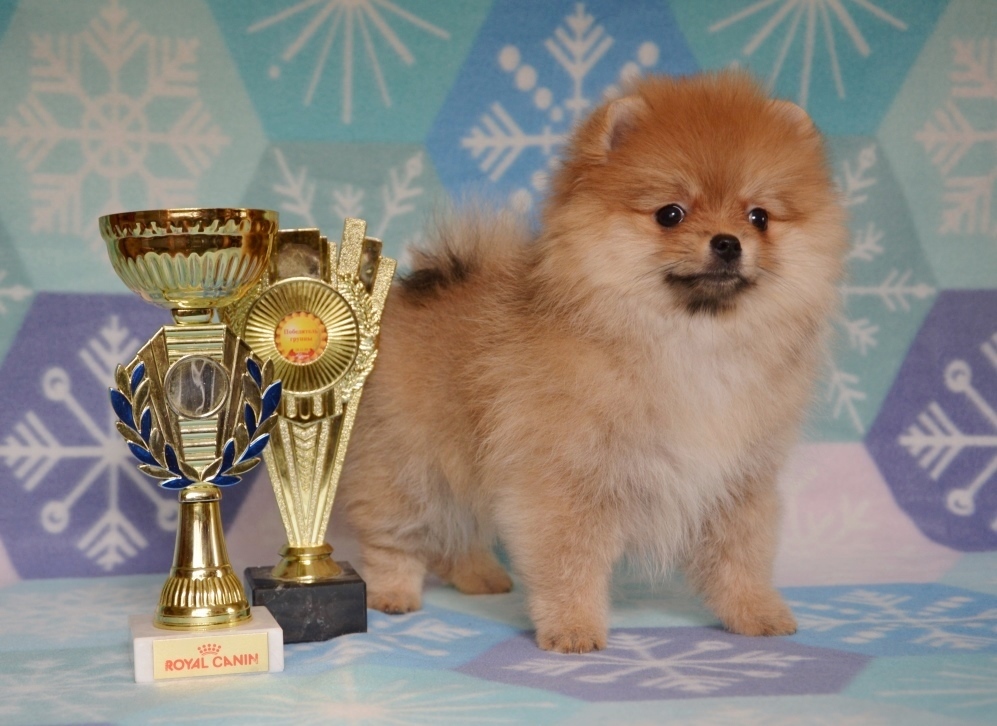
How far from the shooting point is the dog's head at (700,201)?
227 cm

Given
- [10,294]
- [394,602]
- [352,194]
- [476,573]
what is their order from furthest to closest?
1. [352,194]
2. [10,294]
3. [476,573]
4. [394,602]

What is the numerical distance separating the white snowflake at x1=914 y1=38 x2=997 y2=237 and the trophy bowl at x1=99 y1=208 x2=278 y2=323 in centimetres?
199

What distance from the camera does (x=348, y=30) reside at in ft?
10.7

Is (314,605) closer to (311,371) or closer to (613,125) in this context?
(311,371)

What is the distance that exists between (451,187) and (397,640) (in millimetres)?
1330

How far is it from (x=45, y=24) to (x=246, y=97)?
52 centimetres

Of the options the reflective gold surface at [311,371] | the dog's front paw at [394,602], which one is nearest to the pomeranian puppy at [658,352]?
the reflective gold surface at [311,371]

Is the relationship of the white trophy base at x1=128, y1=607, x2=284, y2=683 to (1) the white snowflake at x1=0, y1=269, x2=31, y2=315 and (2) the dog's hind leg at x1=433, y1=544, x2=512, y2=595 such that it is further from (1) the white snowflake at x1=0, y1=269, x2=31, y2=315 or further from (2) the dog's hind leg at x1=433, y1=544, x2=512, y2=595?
(1) the white snowflake at x1=0, y1=269, x2=31, y2=315

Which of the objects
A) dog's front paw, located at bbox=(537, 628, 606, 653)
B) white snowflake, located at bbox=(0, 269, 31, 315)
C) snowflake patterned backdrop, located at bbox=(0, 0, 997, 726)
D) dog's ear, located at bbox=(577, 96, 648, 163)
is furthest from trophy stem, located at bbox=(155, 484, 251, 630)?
white snowflake, located at bbox=(0, 269, 31, 315)

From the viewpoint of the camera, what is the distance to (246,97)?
325 cm

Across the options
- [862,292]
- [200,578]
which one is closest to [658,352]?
[200,578]

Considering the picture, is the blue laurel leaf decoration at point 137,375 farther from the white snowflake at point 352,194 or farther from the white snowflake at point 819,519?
the white snowflake at point 819,519

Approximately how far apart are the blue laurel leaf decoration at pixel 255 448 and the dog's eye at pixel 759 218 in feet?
3.35

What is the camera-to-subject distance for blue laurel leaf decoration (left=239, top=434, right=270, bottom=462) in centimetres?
240
